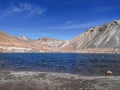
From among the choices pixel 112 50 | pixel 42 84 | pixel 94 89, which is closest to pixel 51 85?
pixel 42 84

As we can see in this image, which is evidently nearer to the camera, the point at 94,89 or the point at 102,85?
the point at 94,89

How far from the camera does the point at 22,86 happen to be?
2877cm

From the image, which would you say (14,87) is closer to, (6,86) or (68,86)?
(6,86)

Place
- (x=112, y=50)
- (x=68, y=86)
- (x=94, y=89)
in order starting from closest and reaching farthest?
(x=94, y=89) < (x=68, y=86) < (x=112, y=50)

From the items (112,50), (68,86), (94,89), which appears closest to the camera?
(94,89)

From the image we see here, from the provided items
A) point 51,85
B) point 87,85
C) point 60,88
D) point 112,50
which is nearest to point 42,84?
point 51,85

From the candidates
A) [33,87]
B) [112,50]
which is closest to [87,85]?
[33,87]

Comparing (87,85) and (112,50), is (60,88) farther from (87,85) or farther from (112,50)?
(112,50)

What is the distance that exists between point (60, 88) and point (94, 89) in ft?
11.8

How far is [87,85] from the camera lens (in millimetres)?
29688

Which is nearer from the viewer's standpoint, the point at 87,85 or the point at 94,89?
the point at 94,89

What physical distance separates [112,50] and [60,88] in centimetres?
17507

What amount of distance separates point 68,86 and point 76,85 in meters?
1.11

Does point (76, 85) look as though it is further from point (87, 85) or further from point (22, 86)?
point (22, 86)
